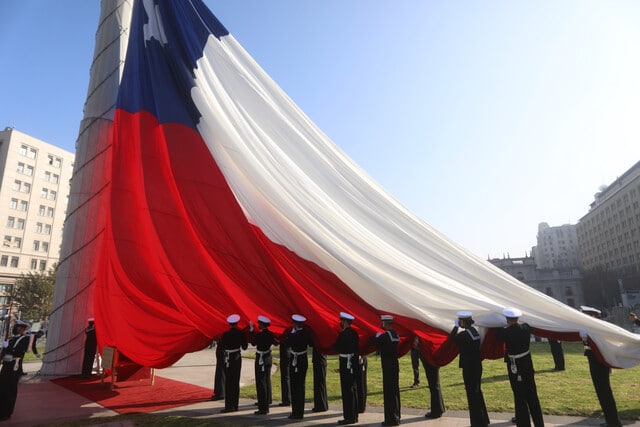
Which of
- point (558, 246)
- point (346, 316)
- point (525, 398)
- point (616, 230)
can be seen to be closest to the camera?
point (525, 398)

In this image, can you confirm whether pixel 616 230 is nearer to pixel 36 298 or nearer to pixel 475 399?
pixel 475 399

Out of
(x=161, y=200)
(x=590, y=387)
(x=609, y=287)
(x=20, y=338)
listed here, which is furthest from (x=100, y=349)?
(x=609, y=287)

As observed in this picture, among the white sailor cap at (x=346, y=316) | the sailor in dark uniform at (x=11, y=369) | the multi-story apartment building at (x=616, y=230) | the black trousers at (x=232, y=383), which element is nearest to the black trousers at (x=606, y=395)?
the white sailor cap at (x=346, y=316)

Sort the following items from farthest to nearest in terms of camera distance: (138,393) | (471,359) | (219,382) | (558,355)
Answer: (558,355) < (138,393) < (219,382) < (471,359)

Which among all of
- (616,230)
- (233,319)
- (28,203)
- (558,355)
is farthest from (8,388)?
(616,230)

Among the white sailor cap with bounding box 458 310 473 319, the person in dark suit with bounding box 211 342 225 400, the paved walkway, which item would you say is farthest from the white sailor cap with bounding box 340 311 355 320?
the person in dark suit with bounding box 211 342 225 400

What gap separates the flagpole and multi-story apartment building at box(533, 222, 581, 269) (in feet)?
506

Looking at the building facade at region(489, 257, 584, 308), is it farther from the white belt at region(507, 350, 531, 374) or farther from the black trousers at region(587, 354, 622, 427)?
the white belt at region(507, 350, 531, 374)

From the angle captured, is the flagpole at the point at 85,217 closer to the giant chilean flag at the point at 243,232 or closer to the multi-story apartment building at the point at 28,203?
the giant chilean flag at the point at 243,232

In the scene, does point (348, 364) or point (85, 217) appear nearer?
point (348, 364)

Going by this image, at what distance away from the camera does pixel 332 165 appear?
27.3 feet

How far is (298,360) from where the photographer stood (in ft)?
26.1

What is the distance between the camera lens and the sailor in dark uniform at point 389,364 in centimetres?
691

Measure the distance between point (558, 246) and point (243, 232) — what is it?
165 m
